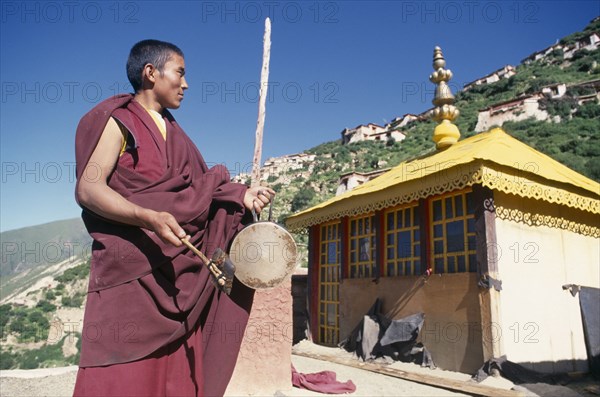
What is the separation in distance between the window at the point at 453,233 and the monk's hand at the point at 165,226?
5.13 meters

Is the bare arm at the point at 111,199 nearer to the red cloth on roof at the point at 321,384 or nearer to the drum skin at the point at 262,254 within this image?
the drum skin at the point at 262,254

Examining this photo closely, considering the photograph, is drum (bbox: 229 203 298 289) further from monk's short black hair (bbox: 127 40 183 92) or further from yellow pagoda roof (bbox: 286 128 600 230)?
yellow pagoda roof (bbox: 286 128 600 230)

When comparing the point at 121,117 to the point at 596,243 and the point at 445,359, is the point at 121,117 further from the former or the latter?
the point at 596,243

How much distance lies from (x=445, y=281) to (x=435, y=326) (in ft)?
2.19

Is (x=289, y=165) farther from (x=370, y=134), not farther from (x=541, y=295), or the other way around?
(x=541, y=295)

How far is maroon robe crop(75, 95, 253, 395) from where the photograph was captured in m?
1.23

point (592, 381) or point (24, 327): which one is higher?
point (592, 381)

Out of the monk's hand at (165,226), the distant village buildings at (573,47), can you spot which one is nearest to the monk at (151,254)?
the monk's hand at (165,226)

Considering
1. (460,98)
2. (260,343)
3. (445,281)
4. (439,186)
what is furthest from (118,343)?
(460,98)

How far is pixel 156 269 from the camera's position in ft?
4.20

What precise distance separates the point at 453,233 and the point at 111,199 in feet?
18.1

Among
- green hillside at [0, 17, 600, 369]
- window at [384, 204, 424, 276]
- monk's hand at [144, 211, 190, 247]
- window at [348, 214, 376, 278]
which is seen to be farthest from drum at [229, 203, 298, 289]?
green hillside at [0, 17, 600, 369]

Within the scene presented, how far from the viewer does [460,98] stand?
6762 centimetres

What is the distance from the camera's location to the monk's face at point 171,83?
156 cm
